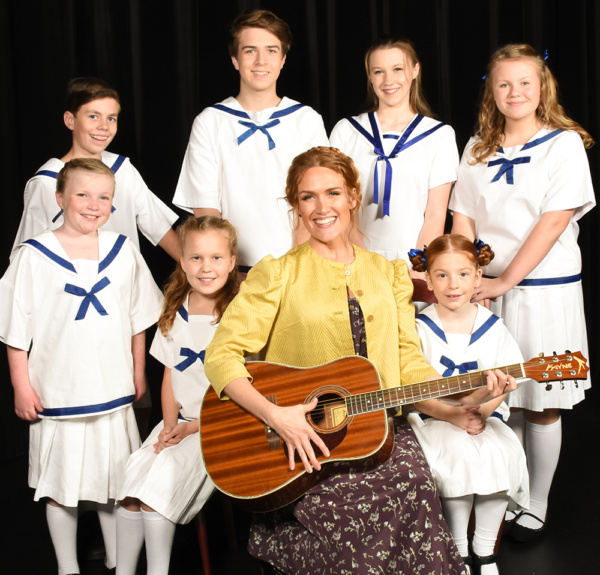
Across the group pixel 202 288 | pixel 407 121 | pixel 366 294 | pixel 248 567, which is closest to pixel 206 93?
pixel 407 121

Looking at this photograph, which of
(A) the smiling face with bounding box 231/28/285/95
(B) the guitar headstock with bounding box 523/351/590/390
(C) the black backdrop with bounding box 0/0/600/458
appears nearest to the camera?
(B) the guitar headstock with bounding box 523/351/590/390

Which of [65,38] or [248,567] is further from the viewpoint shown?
[65,38]

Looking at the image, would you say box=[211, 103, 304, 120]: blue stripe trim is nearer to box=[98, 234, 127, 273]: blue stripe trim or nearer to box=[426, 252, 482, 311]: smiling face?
box=[98, 234, 127, 273]: blue stripe trim

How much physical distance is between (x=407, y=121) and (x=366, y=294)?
1.03m

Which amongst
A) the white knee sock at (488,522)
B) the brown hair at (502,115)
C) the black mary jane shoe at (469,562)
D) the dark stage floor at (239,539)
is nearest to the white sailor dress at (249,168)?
the brown hair at (502,115)

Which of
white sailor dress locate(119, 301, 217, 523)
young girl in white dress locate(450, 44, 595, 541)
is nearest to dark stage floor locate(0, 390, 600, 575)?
young girl in white dress locate(450, 44, 595, 541)

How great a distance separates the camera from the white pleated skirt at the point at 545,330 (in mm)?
3367

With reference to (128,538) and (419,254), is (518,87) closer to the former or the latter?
(419,254)

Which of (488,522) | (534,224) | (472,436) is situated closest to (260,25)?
(534,224)

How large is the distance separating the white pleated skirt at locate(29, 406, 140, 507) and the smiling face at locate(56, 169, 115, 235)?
2.30 ft

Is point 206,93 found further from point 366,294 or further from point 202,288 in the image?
point 366,294

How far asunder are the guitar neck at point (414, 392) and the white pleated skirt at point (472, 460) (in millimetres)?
377

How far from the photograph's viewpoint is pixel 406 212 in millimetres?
3422

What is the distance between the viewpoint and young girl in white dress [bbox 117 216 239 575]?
2857 mm
